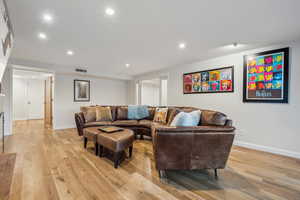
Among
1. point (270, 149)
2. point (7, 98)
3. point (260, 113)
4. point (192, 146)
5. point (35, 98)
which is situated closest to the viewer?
point (192, 146)

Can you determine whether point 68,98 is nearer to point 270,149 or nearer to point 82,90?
point 82,90

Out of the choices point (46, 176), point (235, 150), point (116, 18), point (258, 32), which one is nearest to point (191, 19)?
point (116, 18)

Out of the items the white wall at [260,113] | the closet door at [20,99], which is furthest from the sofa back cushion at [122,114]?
the closet door at [20,99]

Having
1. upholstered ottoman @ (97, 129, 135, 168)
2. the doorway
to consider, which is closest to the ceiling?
upholstered ottoman @ (97, 129, 135, 168)

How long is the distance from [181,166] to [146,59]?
3216 millimetres

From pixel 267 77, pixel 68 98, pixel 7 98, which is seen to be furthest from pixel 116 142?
pixel 7 98

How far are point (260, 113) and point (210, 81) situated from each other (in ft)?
4.61

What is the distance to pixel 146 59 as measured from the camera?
13.8 feet

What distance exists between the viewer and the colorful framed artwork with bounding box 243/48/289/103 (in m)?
2.84

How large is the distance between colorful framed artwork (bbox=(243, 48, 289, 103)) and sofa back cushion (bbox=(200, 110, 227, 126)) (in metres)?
1.50

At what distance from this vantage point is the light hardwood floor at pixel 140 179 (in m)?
1.61

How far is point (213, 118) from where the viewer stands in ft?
7.80

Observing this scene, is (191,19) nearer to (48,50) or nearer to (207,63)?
(207,63)

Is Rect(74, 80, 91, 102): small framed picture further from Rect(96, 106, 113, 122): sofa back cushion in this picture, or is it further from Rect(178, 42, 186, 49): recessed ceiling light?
Rect(178, 42, 186, 49): recessed ceiling light
